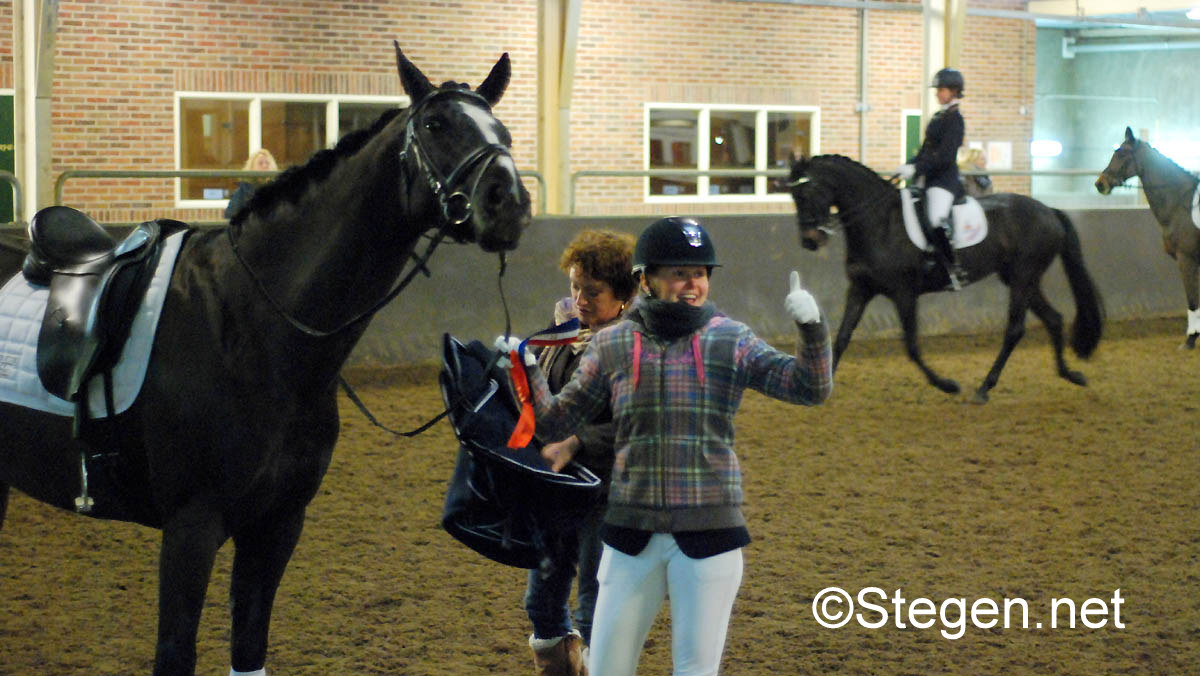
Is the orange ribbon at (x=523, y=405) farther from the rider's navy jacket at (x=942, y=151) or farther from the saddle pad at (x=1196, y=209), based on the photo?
the saddle pad at (x=1196, y=209)

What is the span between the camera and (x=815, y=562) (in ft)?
18.1

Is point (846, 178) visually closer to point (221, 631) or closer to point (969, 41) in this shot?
point (221, 631)

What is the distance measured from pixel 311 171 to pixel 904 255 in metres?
7.03

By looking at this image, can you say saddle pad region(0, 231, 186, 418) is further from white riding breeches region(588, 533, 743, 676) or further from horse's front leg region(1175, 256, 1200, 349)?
horse's front leg region(1175, 256, 1200, 349)

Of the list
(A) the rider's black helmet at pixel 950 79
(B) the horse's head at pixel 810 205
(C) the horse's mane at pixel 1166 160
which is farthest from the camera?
(C) the horse's mane at pixel 1166 160

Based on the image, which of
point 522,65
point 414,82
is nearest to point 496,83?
point 414,82

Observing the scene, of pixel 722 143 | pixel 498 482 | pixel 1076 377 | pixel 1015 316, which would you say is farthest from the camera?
pixel 722 143

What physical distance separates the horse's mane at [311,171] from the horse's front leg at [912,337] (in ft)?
22.3

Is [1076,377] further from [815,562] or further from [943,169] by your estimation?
[815,562]

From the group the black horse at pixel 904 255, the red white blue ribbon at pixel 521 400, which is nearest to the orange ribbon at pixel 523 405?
the red white blue ribbon at pixel 521 400

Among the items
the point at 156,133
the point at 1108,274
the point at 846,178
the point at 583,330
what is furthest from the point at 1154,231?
the point at 583,330

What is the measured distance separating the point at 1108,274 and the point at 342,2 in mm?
9739

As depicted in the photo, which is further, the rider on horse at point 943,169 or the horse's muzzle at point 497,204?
the rider on horse at point 943,169

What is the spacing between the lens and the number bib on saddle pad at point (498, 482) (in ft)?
11.1
